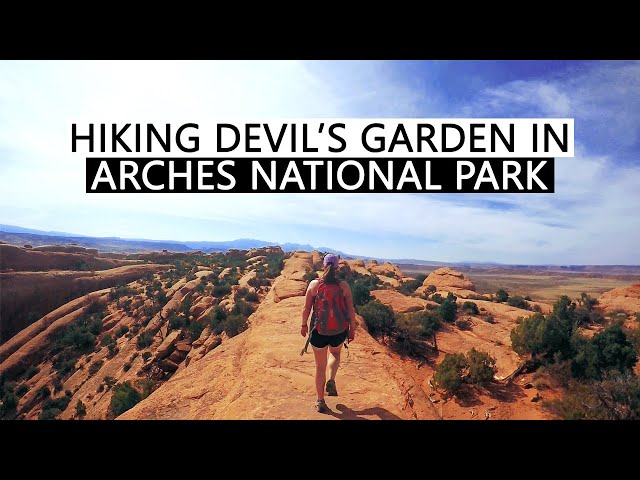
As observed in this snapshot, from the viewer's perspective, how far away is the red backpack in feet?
12.1

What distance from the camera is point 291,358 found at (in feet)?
17.6

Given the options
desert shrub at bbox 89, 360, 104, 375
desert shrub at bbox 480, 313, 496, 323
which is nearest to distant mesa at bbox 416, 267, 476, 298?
desert shrub at bbox 480, 313, 496, 323

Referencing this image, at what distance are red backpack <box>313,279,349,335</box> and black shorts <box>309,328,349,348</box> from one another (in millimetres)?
56

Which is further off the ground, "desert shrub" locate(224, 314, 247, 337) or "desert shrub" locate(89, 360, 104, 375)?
"desert shrub" locate(224, 314, 247, 337)

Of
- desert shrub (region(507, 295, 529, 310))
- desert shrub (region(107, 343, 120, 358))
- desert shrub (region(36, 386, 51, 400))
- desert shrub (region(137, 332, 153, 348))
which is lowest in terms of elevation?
desert shrub (region(36, 386, 51, 400))

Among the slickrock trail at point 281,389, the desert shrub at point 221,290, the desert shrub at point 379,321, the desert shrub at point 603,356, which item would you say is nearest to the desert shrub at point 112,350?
the desert shrub at point 221,290

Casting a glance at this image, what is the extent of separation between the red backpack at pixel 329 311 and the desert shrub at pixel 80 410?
38.0ft

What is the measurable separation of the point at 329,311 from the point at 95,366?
15.4 meters

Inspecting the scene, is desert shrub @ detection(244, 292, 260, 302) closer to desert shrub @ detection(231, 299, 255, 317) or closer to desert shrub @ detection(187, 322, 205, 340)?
desert shrub @ detection(231, 299, 255, 317)

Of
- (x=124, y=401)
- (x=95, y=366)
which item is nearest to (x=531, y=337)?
(x=124, y=401)
